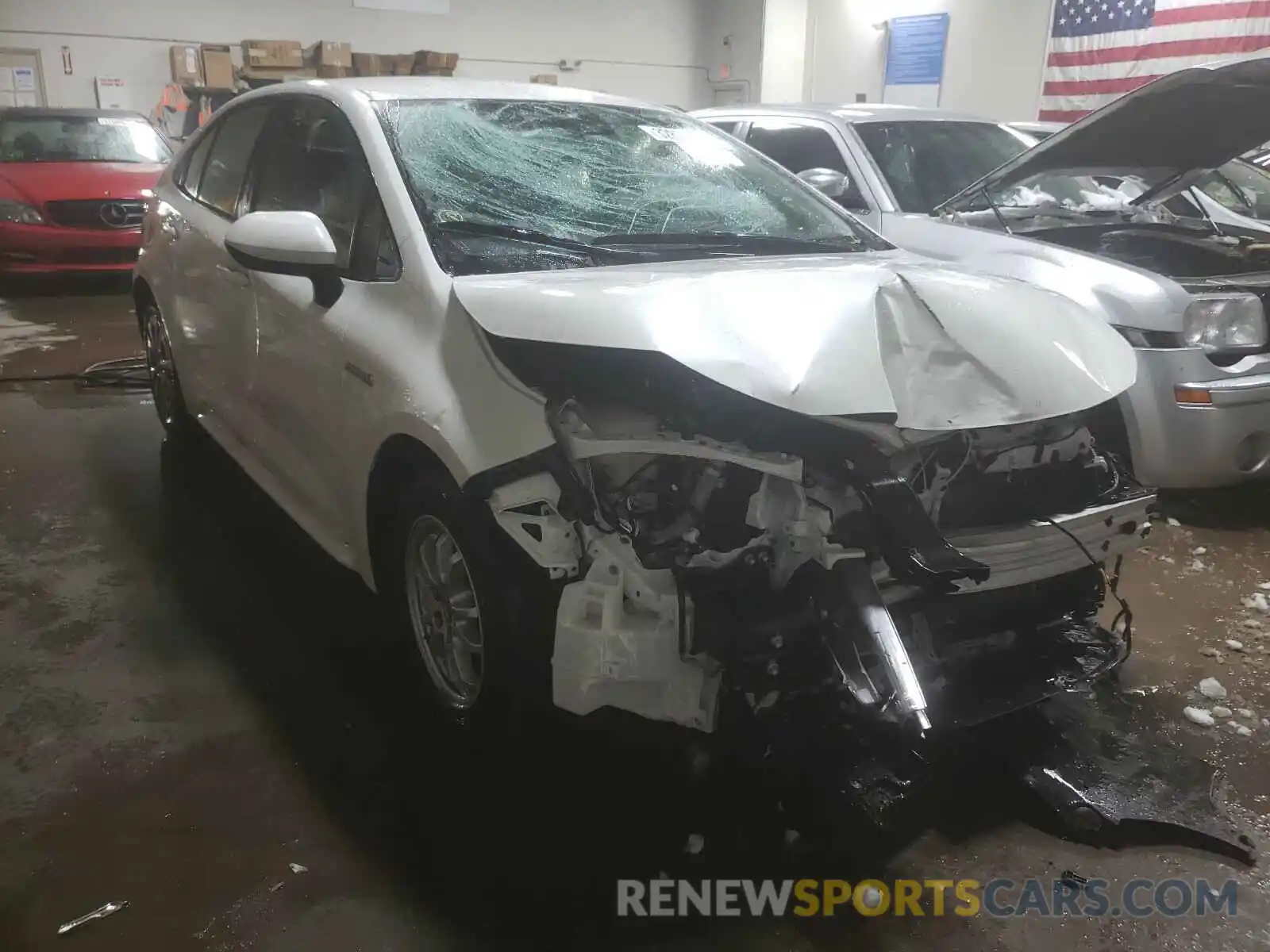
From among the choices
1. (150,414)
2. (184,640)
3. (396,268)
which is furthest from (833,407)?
(150,414)

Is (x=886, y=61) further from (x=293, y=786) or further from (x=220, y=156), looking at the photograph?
(x=293, y=786)

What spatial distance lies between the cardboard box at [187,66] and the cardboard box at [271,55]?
485 mm

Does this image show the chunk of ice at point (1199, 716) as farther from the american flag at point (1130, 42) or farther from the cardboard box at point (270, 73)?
the cardboard box at point (270, 73)

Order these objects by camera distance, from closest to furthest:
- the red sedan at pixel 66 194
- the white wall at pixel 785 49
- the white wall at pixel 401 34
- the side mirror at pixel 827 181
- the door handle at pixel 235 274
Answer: the door handle at pixel 235 274 < the side mirror at pixel 827 181 < the red sedan at pixel 66 194 < the white wall at pixel 401 34 < the white wall at pixel 785 49

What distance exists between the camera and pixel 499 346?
1920 millimetres

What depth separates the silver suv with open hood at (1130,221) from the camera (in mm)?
3285

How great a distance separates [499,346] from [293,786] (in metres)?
1.11

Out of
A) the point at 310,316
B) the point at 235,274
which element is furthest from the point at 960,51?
the point at 310,316

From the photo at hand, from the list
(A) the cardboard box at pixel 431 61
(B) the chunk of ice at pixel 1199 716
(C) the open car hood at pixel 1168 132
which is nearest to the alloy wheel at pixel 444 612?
(B) the chunk of ice at pixel 1199 716

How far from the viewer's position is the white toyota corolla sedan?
1770 mm

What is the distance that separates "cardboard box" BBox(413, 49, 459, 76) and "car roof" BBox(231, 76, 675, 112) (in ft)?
28.2

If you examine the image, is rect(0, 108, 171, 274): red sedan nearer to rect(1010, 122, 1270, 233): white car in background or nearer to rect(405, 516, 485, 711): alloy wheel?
rect(405, 516, 485, 711): alloy wheel

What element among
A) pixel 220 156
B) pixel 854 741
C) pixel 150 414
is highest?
pixel 220 156

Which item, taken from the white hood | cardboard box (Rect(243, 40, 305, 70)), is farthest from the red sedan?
the white hood
